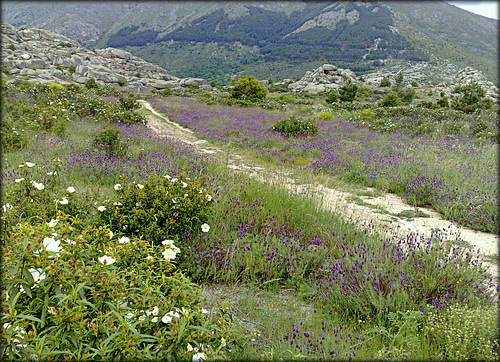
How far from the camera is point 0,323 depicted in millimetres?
1521

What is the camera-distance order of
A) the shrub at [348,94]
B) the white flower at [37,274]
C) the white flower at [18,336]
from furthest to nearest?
the shrub at [348,94], the white flower at [37,274], the white flower at [18,336]

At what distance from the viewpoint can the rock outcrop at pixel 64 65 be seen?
46906 millimetres

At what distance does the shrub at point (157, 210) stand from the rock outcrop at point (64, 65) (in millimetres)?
43969

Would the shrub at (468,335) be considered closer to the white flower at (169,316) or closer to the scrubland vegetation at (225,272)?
the scrubland vegetation at (225,272)

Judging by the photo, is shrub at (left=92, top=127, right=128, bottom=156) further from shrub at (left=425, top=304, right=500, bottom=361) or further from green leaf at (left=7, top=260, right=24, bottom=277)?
shrub at (left=425, top=304, right=500, bottom=361)

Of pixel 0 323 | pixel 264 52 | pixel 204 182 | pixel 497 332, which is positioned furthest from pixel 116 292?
pixel 264 52

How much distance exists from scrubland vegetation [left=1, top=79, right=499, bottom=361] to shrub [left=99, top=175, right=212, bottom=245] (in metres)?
0.02

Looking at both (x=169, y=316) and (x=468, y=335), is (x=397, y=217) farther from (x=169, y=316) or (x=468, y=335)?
(x=169, y=316)

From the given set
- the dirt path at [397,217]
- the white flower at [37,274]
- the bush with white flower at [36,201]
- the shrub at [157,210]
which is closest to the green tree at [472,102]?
the dirt path at [397,217]

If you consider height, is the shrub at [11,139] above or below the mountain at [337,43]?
below

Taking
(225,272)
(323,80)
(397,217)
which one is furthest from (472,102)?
(225,272)

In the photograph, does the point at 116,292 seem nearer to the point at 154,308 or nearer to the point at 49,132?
the point at 154,308

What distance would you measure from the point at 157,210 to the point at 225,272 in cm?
111

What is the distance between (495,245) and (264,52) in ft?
618
